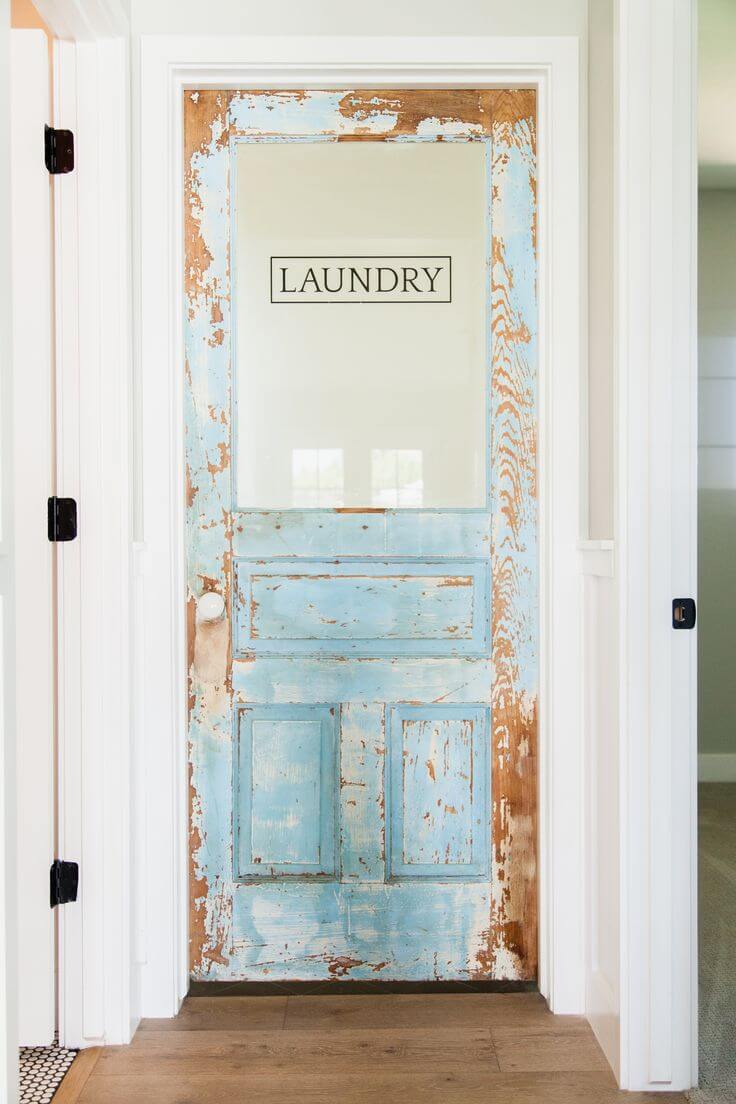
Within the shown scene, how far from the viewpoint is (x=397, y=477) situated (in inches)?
78.4

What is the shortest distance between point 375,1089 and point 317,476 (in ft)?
4.07

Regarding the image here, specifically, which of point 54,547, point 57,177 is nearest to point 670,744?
point 54,547

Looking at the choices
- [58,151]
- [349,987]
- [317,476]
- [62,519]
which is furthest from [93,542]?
[349,987]

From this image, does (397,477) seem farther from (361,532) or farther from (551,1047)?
(551,1047)

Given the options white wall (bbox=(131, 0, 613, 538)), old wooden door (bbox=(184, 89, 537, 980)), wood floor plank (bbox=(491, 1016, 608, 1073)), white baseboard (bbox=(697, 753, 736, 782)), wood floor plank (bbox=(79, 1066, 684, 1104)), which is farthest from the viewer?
white baseboard (bbox=(697, 753, 736, 782))

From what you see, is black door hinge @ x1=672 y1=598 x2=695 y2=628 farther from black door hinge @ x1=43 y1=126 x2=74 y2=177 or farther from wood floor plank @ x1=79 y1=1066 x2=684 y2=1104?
black door hinge @ x1=43 y1=126 x2=74 y2=177

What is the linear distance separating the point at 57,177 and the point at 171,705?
113 centimetres

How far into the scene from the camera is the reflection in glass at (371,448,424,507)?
199 cm

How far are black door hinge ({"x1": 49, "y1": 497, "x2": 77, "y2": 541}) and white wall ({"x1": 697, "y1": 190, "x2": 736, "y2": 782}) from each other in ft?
9.24

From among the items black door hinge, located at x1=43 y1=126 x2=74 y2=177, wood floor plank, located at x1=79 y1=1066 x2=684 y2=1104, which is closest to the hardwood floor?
wood floor plank, located at x1=79 y1=1066 x2=684 y2=1104

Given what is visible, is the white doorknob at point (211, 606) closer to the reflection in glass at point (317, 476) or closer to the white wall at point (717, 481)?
the reflection in glass at point (317, 476)

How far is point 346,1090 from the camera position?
166 cm

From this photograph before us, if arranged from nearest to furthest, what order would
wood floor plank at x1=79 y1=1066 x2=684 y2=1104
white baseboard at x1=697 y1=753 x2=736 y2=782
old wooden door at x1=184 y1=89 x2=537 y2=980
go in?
wood floor plank at x1=79 y1=1066 x2=684 y2=1104, old wooden door at x1=184 y1=89 x2=537 y2=980, white baseboard at x1=697 y1=753 x2=736 y2=782

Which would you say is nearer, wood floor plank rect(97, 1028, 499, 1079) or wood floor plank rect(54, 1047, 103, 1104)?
wood floor plank rect(54, 1047, 103, 1104)
